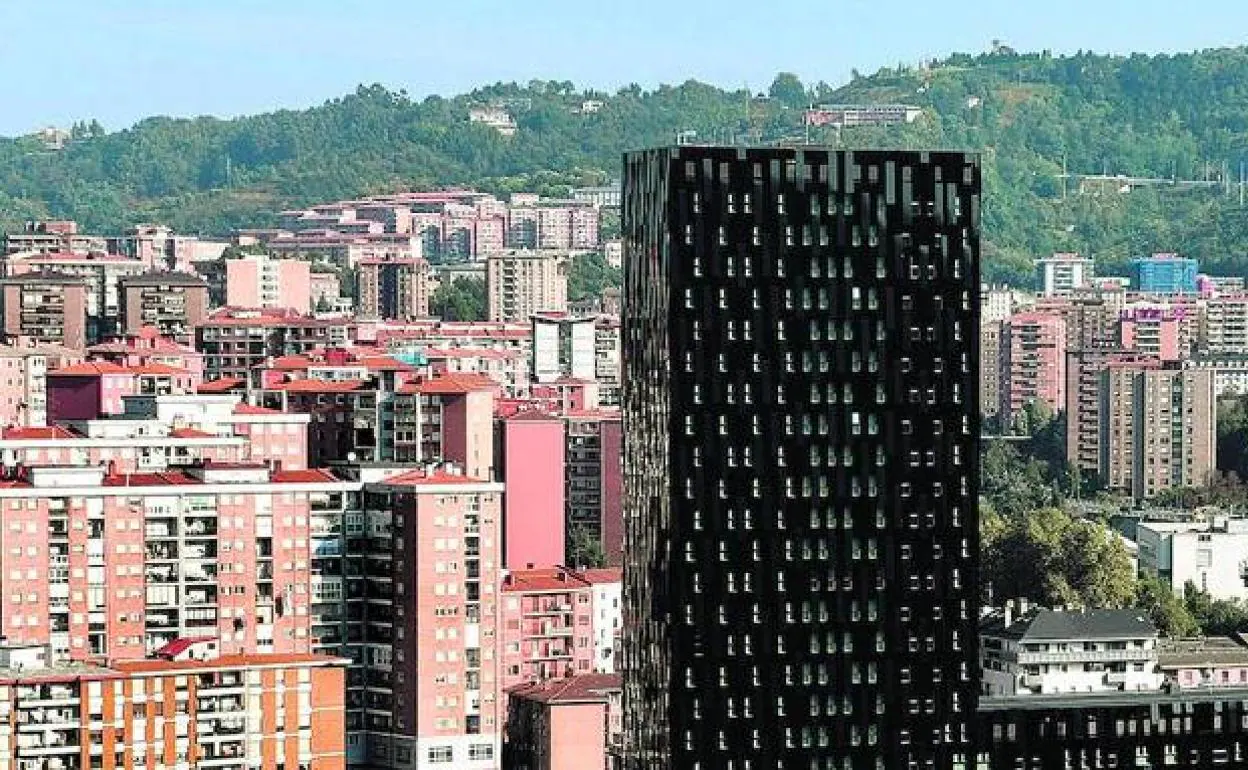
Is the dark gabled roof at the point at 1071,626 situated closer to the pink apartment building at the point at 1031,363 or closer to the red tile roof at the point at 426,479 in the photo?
the red tile roof at the point at 426,479

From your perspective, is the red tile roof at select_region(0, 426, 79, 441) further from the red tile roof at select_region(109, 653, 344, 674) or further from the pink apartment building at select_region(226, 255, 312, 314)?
the pink apartment building at select_region(226, 255, 312, 314)

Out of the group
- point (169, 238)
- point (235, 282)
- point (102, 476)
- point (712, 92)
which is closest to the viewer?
point (102, 476)

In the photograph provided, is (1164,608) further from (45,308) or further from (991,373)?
(991,373)

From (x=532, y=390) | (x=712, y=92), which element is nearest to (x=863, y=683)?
(x=532, y=390)

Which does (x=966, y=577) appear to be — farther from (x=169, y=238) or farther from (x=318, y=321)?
(x=169, y=238)

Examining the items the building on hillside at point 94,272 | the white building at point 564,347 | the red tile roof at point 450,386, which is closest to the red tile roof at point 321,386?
the red tile roof at point 450,386

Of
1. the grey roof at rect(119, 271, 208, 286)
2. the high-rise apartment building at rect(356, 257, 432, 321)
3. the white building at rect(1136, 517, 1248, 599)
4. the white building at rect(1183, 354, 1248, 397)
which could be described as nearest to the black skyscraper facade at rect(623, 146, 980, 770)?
the white building at rect(1136, 517, 1248, 599)
